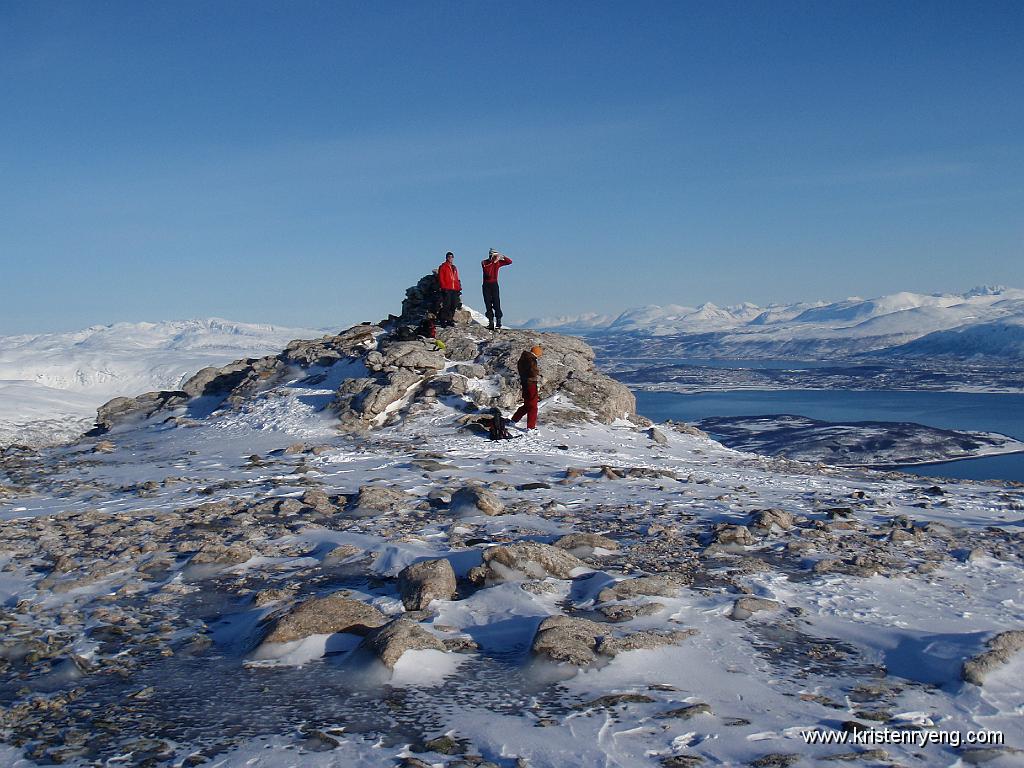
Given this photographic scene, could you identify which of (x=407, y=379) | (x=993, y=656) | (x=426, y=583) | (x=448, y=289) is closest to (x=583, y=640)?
(x=426, y=583)

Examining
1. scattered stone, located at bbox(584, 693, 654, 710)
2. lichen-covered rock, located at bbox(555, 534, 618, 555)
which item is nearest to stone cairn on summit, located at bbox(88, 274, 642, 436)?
lichen-covered rock, located at bbox(555, 534, 618, 555)

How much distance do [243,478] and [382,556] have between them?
5.25 meters

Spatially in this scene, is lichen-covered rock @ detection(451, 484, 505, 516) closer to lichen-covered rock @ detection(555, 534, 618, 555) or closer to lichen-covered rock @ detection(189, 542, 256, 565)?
lichen-covered rock @ detection(555, 534, 618, 555)

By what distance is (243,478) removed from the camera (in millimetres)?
11555

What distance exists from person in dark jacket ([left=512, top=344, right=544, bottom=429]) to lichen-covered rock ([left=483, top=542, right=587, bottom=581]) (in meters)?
8.26

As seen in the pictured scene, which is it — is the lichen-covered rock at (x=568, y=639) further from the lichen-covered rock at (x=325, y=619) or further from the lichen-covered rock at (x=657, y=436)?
the lichen-covered rock at (x=657, y=436)

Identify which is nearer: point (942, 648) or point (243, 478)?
point (942, 648)

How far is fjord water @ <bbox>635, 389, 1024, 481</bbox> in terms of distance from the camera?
75.8 meters

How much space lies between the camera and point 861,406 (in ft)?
308

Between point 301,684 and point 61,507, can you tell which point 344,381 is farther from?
point 301,684

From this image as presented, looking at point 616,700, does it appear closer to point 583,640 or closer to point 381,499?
point 583,640

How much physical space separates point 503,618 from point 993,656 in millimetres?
3271

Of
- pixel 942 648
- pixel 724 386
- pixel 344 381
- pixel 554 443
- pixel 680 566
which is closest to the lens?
pixel 942 648

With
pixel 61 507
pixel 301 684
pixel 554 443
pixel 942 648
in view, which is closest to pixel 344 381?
pixel 554 443
